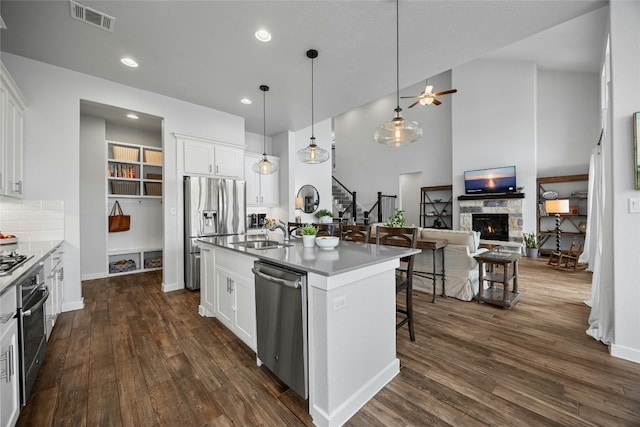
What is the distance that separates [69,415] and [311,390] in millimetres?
1506

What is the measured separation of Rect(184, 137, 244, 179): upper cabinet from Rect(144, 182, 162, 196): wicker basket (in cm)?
140

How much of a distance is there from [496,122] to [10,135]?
365 inches

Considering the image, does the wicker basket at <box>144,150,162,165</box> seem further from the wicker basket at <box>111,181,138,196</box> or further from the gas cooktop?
the gas cooktop

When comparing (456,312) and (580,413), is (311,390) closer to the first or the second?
(580,413)

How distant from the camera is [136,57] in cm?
312

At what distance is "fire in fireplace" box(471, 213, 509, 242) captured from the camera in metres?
6.98

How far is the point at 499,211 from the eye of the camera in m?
6.97

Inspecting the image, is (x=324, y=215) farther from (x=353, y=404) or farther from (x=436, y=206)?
(x=353, y=404)

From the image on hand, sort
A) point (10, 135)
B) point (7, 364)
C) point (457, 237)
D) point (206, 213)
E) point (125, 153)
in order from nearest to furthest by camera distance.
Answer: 1. point (7, 364)
2. point (10, 135)
3. point (457, 237)
4. point (206, 213)
5. point (125, 153)

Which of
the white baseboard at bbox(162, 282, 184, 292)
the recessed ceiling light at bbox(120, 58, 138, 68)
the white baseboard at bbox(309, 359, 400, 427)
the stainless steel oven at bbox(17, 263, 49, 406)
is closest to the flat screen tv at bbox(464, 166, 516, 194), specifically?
the white baseboard at bbox(309, 359, 400, 427)

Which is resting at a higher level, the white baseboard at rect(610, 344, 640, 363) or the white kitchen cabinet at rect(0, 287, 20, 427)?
the white kitchen cabinet at rect(0, 287, 20, 427)

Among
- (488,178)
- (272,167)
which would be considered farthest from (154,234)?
(488,178)

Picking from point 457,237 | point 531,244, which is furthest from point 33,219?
point 531,244

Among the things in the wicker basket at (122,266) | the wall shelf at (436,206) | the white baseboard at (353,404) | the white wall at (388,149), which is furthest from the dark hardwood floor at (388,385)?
the white wall at (388,149)
